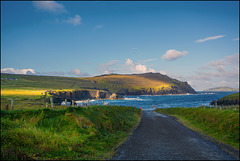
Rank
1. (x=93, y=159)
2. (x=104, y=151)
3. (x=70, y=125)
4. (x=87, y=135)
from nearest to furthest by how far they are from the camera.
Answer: (x=93, y=159), (x=104, y=151), (x=87, y=135), (x=70, y=125)

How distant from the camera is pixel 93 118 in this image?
1648cm

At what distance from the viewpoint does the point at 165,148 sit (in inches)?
465

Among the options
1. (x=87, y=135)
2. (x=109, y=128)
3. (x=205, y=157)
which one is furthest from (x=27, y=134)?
(x=205, y=157)

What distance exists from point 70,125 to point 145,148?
6253 mm

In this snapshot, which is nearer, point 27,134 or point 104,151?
point 27,134

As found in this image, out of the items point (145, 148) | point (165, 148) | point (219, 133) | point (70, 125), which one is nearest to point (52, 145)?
point (70, 125)

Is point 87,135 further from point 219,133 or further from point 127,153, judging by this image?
point 219,133

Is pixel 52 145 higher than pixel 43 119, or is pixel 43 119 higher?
pixel 43 119

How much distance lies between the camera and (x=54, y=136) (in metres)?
11.1

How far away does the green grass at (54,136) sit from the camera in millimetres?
9102

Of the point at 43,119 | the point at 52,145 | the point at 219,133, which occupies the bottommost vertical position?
the point at 219,133

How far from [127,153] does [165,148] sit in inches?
114

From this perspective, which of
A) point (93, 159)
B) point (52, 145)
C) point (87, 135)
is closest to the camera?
point (93, 159)

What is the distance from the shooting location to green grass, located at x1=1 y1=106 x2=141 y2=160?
9.10 m
